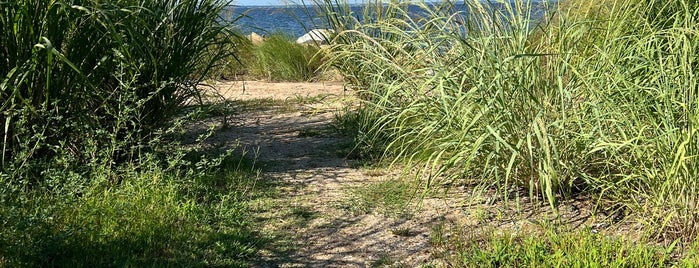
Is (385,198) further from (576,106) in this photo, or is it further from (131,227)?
(131,227)

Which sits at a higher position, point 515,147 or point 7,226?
point 515,147

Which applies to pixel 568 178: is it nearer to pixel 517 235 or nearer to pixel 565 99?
pixel 565 99

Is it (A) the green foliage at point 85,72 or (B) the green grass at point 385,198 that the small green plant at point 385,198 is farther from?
(A) the green foliage at point 85,72

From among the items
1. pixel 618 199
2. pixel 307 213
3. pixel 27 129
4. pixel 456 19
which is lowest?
pixel 307 213

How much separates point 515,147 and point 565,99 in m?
0.41

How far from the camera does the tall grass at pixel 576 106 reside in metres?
2.86

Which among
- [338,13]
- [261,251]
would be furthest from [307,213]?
[338,13]

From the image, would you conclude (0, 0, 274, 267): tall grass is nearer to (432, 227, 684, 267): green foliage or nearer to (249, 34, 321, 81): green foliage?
(432, 227, 684, 267): green foliage

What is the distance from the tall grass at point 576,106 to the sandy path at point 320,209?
13.4 inches

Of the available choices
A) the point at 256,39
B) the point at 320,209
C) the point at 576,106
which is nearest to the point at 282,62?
the point at 256,39

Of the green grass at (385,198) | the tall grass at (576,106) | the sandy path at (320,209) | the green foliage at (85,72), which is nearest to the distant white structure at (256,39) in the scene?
the sandy path at (320,209)

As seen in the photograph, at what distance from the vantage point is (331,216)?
3.45 metres

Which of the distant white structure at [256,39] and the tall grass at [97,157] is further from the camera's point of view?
the distant white structure at [256,39]

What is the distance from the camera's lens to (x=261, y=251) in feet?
9.89
